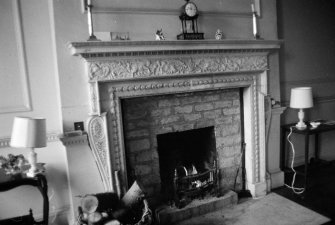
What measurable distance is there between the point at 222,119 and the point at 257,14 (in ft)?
4.06

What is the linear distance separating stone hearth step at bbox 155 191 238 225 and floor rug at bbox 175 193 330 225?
0.05 m

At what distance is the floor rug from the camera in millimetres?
2678

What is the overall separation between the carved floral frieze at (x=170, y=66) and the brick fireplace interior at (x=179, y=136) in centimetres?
31

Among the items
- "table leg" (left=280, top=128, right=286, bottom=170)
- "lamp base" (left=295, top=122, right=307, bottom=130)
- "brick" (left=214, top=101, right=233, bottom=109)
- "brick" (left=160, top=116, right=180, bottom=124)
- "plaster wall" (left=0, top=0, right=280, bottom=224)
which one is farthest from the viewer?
"table leg" (left=280, top=128, right=286, bottom=170)

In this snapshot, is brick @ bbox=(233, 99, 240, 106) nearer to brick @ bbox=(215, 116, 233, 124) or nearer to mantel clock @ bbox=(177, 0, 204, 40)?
brick @ bbox=(215, 116, 233, 124)

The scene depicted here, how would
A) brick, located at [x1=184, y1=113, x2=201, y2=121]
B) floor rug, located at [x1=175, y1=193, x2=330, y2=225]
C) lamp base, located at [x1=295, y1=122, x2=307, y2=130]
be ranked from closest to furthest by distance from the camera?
floor rug, located at [x1=175, y1=193, x2=330, y2=225] → brick, located at [x1=184, y1=113, x2=201, y2=121] → lamp base, located at [x1=295, y1=122, x2=307, y2=130]

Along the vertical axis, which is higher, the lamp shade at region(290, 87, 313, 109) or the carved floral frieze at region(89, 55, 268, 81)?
the carved floral frieze at region(89, 55, 268, 81)

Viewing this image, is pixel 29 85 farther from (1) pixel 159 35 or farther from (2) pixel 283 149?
(2) pixel 283 149

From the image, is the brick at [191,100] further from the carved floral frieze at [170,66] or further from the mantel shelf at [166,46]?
the mantel shelf at [166,46]

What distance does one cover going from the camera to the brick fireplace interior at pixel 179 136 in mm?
2828

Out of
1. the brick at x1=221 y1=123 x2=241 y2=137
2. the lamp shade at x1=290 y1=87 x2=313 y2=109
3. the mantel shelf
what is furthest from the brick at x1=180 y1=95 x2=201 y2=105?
the lamp shade at x1=290 y1=87 x2=313 y2=109

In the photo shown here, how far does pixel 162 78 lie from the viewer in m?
2.68

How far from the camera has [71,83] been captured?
238 cm

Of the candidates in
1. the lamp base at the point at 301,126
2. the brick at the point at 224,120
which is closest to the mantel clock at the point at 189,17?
the brick at the point at 224,120
